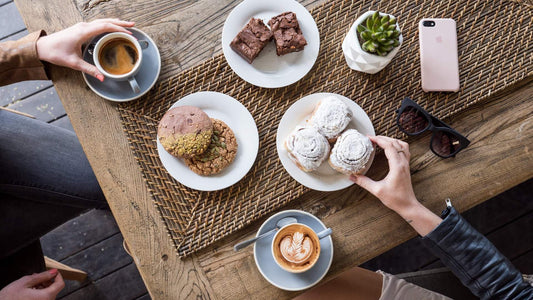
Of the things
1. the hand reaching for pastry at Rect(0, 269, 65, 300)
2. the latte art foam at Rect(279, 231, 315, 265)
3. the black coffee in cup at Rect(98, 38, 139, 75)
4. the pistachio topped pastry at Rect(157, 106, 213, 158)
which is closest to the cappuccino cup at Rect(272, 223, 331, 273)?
the latte art foam at Rect(279, 231, 315, 265)

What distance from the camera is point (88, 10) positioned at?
4.61 ft

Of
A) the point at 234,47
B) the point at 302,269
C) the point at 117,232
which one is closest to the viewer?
the point at 302,269

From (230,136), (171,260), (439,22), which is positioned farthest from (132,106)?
(439,22)

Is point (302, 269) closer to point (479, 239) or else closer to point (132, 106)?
point (479, 239)

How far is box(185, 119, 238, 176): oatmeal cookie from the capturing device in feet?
4.40

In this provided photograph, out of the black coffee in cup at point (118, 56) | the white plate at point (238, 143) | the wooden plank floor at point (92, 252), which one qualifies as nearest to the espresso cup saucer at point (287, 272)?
the white plate at point (238, 143)

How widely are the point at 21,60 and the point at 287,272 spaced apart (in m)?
1.16

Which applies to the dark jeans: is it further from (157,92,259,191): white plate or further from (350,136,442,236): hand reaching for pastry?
(350,136,442,236): hand reaching for pastry

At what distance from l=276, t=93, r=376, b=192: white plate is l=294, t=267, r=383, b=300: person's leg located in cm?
46

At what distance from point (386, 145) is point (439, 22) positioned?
503 mm

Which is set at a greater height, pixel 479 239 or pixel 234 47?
pixel 234 47

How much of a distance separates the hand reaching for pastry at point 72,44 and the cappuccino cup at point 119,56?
0.10 feet

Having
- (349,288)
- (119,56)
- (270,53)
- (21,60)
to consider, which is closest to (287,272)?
(349,288)

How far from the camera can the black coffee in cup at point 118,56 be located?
1345 millimetres
